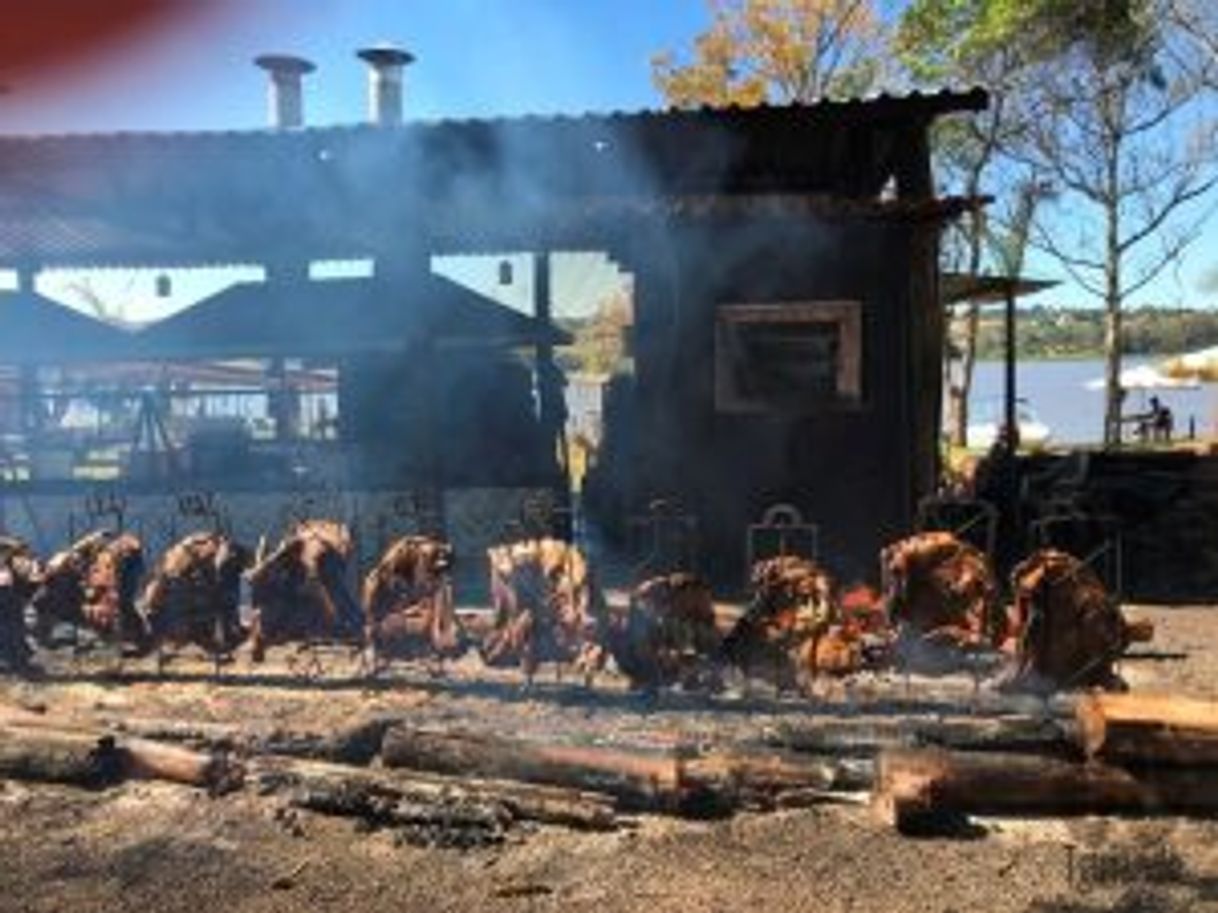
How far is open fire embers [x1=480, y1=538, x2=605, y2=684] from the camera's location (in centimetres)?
809

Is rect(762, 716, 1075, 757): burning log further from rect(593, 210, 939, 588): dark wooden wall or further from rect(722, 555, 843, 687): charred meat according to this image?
rect(593, 210, 939, 588): dark wooden wall

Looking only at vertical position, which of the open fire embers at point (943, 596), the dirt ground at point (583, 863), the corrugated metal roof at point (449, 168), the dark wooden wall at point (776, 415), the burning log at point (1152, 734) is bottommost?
the dirt ground at point (583, 863)

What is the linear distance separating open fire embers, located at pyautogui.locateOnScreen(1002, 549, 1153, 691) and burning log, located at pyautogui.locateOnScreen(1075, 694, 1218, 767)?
1.25 m

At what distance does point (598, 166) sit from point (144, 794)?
7713mm

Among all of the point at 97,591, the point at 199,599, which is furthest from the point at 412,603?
the point at 97,591

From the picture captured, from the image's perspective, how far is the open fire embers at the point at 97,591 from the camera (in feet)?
29.2

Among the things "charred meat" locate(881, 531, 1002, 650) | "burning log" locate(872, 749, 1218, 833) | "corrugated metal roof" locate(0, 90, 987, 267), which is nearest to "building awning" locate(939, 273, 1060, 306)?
"corrugated metal roof" locate(0, 90, 987, 267)

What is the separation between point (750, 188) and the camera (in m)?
13.2

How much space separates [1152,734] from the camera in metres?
6.11

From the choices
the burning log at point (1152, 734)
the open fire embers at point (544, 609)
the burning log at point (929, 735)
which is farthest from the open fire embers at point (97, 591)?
the burning log at point (1152, 734)

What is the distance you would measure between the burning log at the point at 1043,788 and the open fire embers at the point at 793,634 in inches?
60.4

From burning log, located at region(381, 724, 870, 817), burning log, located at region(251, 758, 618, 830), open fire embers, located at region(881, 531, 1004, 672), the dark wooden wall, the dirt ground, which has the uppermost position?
the dark wooden wall

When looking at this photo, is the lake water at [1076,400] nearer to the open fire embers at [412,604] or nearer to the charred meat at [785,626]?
the charred meat at [785,626]

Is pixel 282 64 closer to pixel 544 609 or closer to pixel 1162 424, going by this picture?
pixel 544 609
